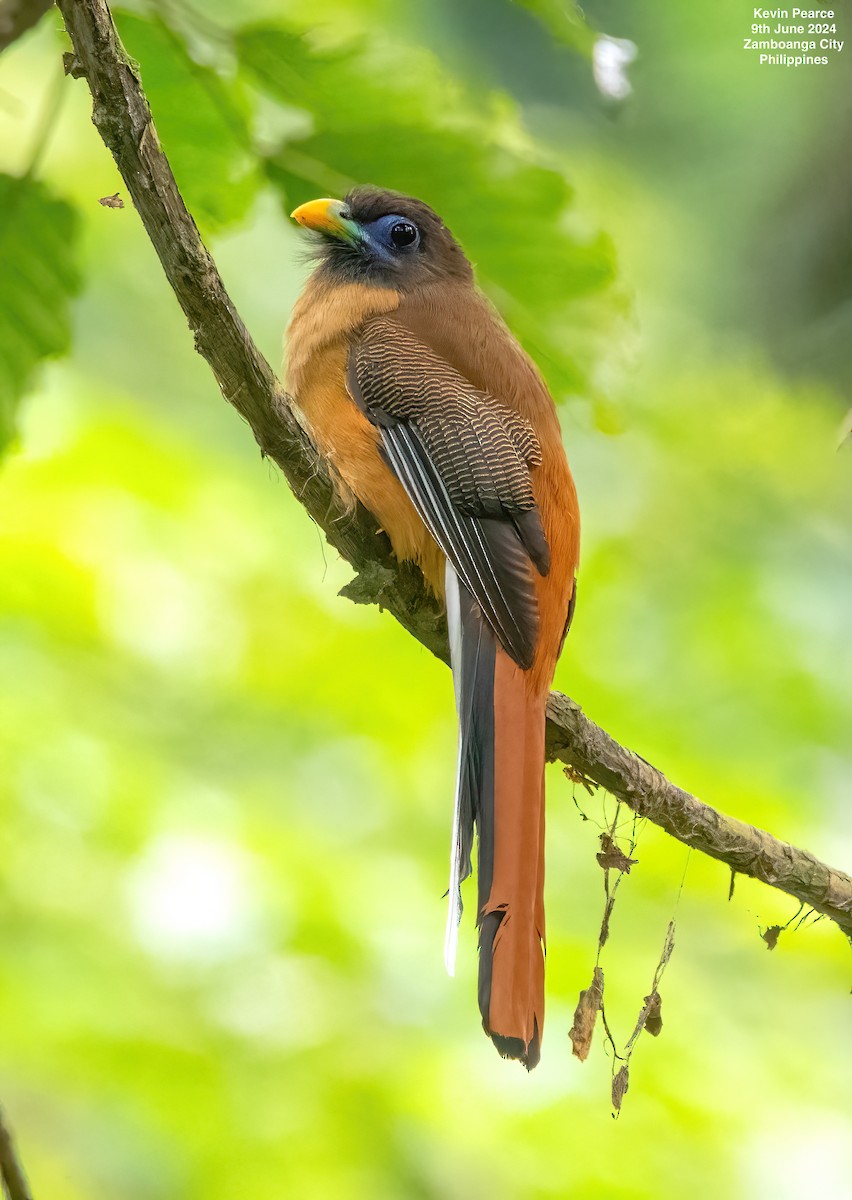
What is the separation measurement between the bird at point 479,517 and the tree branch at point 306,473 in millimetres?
70

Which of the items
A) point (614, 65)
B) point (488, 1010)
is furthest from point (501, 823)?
point (614, 65)

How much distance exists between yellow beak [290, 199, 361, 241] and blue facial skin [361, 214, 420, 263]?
0.10ft

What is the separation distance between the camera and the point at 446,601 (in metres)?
2.04

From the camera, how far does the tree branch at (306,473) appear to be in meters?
1.29

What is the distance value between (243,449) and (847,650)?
1696 millimetres

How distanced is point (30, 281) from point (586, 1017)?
4.51 ft

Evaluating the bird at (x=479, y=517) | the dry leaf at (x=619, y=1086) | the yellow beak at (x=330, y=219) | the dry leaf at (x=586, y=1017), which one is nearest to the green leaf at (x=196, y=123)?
the bird at (x=479, y=517)

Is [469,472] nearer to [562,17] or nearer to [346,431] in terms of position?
[346,431]

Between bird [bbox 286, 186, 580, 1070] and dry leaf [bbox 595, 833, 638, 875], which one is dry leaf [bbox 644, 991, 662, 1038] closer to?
dry leaf [bbox 595, 833, 638, 875]

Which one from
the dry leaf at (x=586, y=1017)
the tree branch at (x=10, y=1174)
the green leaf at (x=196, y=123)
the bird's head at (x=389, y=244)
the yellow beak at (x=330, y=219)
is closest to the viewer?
the tree branch at (x=10, y=1174)

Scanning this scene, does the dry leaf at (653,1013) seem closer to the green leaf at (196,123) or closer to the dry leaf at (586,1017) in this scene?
the dry leaf at (586,1017)

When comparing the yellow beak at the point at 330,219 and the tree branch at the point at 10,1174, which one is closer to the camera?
the tree branch at the point at 10,1174

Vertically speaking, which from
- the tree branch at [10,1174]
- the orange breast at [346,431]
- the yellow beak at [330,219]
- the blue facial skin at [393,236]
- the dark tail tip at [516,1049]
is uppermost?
the blue facial skin at [393,236]

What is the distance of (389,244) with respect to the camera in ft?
8.29
